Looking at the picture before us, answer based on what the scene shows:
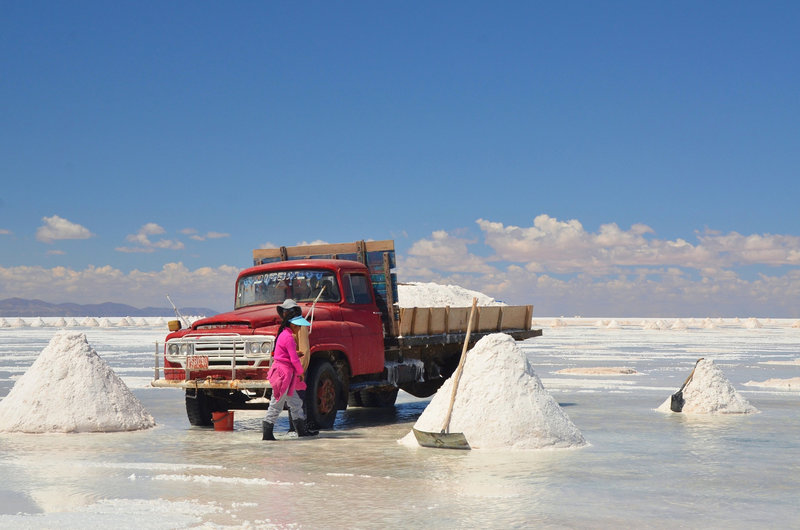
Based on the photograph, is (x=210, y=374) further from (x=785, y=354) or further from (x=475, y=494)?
(x=785, y=354)

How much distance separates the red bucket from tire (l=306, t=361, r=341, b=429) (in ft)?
4.85

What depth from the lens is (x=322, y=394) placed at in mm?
13898

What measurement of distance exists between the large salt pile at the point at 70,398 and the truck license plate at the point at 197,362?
4.67 ft

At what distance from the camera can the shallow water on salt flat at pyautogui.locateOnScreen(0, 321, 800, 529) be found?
25.6ft

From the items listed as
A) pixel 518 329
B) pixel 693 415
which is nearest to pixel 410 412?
pixel 518 329

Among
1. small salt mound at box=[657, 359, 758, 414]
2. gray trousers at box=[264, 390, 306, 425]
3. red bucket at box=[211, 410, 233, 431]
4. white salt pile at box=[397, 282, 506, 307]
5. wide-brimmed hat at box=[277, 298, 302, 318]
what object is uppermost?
white salt pile at box=[397, 282, 506, 307]

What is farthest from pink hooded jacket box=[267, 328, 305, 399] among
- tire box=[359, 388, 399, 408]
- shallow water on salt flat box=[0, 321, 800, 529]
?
tire box=[359, 388, 399, 408]

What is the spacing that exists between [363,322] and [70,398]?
4623 mm

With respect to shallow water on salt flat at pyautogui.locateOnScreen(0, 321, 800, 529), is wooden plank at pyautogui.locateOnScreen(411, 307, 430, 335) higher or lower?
higher

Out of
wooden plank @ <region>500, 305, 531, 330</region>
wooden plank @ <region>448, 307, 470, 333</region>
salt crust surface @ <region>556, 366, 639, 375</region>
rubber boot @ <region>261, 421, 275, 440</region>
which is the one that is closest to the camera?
rubber boot @ <region>261, 421, 275, 440</region>

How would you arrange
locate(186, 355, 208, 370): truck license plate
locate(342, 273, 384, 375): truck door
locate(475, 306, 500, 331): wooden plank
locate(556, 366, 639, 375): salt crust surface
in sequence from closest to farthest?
locate(186, 355, 208, 370): truck license plate, locate(342, 273, 384, 375): truck door, locate(475, 306, 500, 331): wooden plank, locate(556, 366, 639, 375): salt crust surface

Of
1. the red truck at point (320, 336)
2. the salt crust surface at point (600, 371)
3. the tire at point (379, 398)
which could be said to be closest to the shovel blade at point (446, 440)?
the red truck at point (320, 336)

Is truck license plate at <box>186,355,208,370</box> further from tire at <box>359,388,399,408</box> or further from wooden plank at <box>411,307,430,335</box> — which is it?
tire at <box>359,388,399,408</box>

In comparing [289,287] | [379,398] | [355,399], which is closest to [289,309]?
[289,287]
